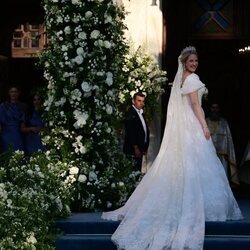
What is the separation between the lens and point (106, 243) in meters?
9.06

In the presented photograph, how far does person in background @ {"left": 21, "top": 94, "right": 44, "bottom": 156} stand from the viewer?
43.0 feet

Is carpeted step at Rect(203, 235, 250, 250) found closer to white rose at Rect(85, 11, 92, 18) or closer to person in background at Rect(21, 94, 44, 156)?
white rose at Rect(85, 11, 92, 18)

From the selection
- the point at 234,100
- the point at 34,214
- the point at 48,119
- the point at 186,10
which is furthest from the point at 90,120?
the point at 234,100

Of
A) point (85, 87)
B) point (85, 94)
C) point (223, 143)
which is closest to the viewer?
point (85, 87)

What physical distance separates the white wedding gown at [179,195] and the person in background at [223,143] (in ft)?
13.8

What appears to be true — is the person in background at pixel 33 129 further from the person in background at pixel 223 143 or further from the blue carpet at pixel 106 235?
the blue carpet at pixel 106 235

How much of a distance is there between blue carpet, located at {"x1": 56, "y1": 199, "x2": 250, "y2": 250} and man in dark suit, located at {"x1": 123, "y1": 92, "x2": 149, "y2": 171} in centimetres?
284

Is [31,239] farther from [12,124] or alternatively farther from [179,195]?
[12,124]

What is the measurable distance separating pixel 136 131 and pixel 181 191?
317 centimetres

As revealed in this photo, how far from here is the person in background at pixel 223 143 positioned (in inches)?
547

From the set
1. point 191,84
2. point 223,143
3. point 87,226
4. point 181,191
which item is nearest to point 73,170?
point 87,226

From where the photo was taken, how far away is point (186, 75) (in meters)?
9.84

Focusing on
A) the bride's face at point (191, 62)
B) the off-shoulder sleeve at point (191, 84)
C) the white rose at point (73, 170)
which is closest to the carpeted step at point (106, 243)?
the white rose at point (73, 170)

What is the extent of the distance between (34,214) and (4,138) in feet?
15.2
